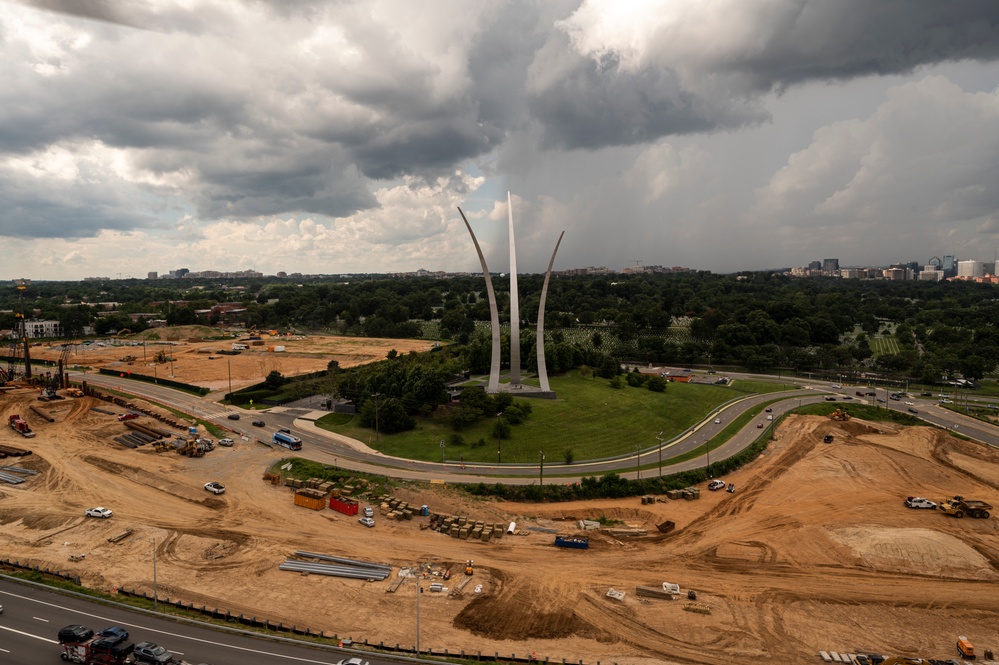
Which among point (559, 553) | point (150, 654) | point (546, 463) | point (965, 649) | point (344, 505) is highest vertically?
point (150, 654)

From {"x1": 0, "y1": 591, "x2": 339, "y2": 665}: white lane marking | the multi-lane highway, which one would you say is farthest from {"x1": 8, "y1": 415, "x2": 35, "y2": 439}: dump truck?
{"x1": 0, "y1": 591, "x2": 339, "y2": 665}: white lane marking

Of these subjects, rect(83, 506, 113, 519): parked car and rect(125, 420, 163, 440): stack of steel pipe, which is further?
rect(125, 420, 163, 440): stack of steel pipe

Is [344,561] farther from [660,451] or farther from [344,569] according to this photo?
[660,451]

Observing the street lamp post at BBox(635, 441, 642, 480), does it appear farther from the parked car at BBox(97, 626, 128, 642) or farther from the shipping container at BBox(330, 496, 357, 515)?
the parked car at BBox(97, 626, 128, 642)

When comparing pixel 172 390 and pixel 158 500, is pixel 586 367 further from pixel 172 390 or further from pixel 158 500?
pixel 172 390

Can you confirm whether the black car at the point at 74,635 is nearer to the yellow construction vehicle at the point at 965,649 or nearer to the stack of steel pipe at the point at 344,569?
the stack of steel pipe at the point at 344,569

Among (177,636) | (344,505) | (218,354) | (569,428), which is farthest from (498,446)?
(218,354)

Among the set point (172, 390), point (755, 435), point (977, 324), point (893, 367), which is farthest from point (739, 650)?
point (977, 324)
